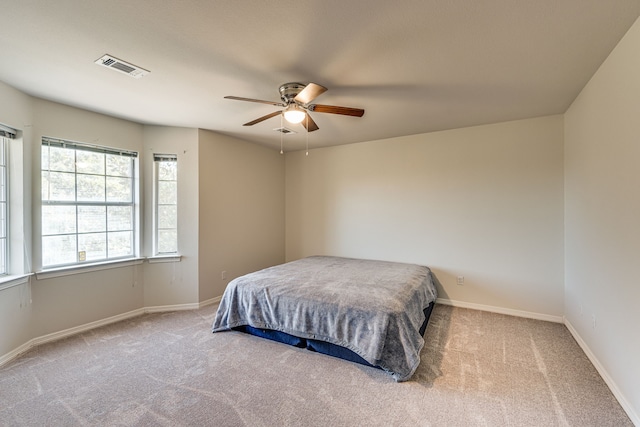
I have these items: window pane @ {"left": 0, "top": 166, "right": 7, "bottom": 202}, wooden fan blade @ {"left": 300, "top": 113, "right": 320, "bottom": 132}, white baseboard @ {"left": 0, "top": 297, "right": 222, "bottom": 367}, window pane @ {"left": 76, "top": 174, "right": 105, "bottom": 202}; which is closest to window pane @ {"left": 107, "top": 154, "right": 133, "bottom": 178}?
window pane @ {"left": 76, "top": 174, "right": 105, "bottom": 202}

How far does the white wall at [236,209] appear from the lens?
4.14 meters

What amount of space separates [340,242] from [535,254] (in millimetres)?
2801

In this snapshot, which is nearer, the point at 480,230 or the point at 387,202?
the point at 480,230

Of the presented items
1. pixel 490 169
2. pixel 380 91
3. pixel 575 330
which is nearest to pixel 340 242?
pixel 490 169

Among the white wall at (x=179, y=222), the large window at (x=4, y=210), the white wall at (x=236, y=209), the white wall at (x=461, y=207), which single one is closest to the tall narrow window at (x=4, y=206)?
the large window at (x=4, y=210)

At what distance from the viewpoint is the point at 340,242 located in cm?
503

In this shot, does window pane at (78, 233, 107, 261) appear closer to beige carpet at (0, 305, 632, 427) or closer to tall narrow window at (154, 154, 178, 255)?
tall narrow window at (154, 154, 178, 255)

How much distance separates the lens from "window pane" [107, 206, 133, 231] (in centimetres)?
362

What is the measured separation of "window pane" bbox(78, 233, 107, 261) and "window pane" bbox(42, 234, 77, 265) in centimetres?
8

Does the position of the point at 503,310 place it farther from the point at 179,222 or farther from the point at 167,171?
the point at 167,171

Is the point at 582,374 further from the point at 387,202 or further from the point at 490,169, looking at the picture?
the point at 387,202

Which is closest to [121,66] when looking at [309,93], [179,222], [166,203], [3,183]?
[309,93]

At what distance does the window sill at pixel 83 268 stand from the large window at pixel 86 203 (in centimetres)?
10

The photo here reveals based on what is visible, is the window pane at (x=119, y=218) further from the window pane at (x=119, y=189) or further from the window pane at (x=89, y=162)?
the window pane at (x=89, y=162)
